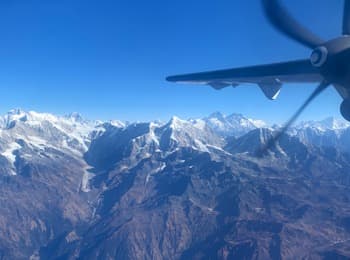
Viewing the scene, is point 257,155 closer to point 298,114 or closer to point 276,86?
point 298,114

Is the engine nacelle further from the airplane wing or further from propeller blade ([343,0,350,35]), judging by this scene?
propeller blade ([343,0,350,35])

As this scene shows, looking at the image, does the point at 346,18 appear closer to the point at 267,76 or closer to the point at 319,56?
the point at 319,56

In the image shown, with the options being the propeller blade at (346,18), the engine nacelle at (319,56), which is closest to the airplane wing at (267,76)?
the engine nacelle at (319,56)

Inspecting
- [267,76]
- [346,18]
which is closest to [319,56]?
[346,18]

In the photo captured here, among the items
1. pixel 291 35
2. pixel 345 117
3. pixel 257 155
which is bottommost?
pixel 257 155

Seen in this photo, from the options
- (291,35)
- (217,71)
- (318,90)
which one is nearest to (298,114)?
(318,90)

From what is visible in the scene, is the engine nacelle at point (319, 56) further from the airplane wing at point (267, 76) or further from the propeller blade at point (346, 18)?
the propeller blade at point (346, 18)
